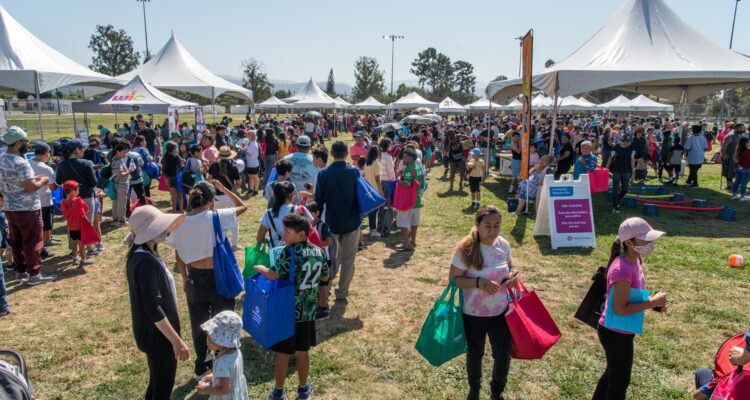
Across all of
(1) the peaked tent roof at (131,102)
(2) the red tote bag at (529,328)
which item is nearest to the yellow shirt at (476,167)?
(2) the red tote bag at (529,328)

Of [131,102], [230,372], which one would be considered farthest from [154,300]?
[131,102]

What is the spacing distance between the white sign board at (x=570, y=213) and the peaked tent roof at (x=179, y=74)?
1548cm

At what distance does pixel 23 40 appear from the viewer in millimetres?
13008

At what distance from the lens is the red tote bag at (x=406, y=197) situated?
305 inches

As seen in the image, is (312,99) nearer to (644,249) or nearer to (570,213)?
(570,213)

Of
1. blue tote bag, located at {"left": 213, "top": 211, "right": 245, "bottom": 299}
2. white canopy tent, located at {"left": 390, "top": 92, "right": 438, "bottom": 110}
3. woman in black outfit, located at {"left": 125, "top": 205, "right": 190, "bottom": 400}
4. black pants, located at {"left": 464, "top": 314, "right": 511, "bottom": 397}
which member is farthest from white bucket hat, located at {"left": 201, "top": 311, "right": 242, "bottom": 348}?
white canopy tent, located at {"left": 390, "top": 92, "right": 438, "bottom": 110}

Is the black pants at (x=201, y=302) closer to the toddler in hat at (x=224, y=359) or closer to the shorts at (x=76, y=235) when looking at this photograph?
the toddler in hat at (x=224, y=359)

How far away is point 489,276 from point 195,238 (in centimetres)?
230

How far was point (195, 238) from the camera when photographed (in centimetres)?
386

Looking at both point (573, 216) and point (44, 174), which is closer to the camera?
point (44, 174)

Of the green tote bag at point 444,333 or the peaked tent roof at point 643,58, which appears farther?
the peaked tent roof at point 643,58

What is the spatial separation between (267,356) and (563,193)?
5.94m

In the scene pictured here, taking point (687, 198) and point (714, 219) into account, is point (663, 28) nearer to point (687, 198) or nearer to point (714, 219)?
point (687, 198)

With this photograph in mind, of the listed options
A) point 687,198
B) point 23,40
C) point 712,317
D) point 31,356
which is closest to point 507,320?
point 712,317
